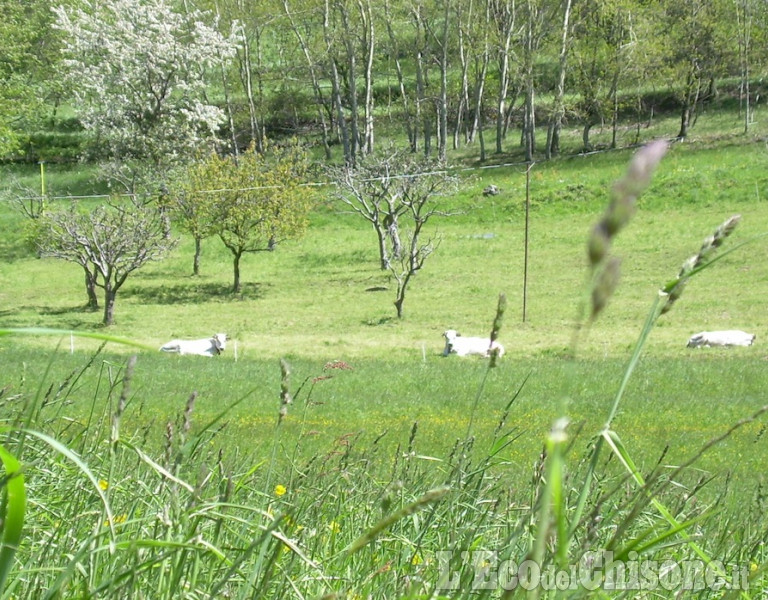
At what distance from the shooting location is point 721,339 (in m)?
20.4

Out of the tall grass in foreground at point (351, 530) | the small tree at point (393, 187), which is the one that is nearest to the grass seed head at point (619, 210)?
the tall grass in foreground at point (351, 530)

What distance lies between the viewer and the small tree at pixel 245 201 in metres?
32.3

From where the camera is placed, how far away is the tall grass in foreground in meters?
0.83

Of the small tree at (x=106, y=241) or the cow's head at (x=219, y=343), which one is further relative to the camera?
the small tree at (x=106, y=241)

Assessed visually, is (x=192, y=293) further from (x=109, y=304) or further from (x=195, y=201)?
(x=109, y=304)

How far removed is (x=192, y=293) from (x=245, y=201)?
3.87 metres

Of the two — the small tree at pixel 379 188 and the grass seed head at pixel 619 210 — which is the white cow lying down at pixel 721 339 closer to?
the small tree at pixel 379 188

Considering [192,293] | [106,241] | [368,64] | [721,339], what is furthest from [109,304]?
[368,64]

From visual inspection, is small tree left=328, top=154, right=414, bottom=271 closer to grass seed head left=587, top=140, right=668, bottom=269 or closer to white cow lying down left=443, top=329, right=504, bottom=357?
white cow lying down left=443, top=329, right=504, bottom=357

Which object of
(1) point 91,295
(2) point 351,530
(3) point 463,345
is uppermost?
(2) point 351,530

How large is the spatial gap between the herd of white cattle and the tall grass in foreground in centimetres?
1737

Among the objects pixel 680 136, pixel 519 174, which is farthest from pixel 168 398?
pixel 680 136

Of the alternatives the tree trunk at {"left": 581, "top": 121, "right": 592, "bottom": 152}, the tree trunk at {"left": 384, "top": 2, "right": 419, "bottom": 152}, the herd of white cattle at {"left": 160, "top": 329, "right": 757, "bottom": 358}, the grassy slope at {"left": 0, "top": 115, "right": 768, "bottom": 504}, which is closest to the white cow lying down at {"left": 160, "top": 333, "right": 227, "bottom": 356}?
the herd of white cattle at {"left": 160, "top": 329, "right": 757, "bottom": 358}

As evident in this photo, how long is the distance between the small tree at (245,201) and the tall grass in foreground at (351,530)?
29.6 metres
